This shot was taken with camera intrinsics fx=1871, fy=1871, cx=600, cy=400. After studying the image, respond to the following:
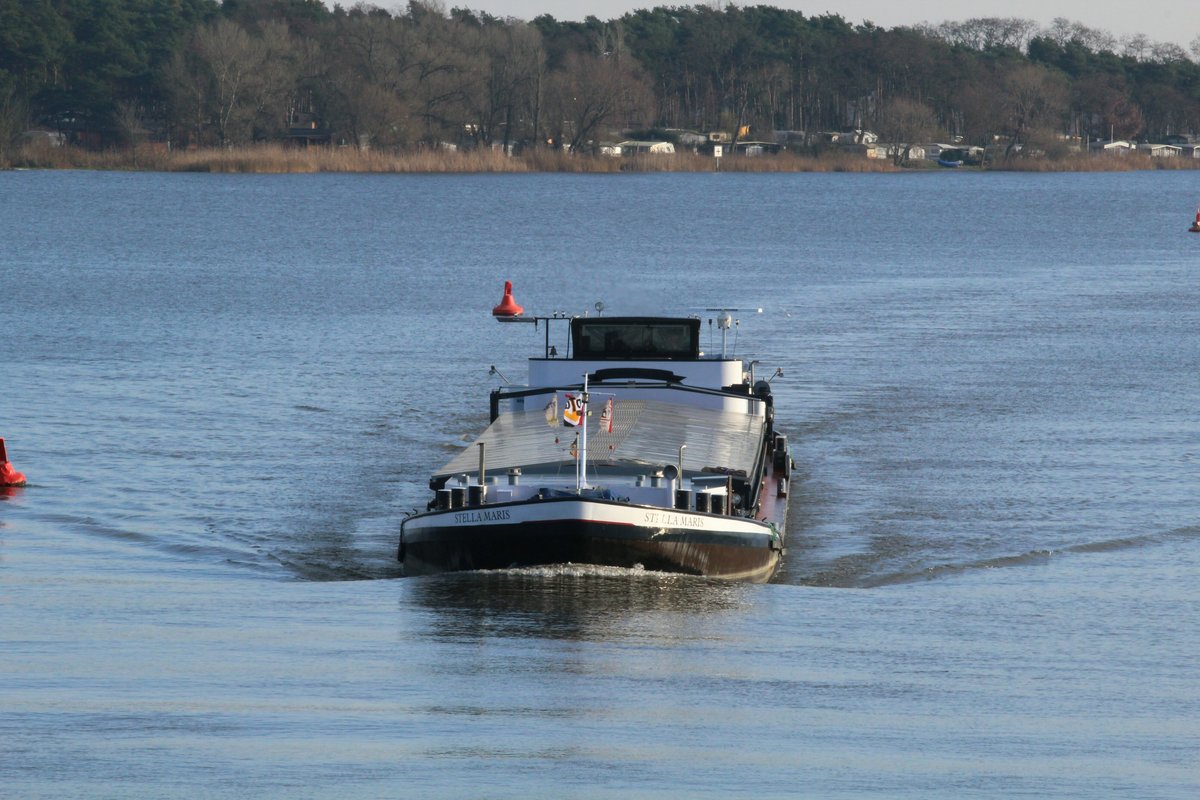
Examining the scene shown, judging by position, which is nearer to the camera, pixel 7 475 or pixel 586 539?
pixel 586 539

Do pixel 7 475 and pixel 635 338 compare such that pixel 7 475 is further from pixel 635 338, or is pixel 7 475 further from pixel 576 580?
pixel 576 580

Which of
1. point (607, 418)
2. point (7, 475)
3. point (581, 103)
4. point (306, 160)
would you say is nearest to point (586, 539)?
point (607, 418)

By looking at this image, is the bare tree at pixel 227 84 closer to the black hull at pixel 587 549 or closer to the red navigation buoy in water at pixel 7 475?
the red navigation buoy in water at pixel 7 475

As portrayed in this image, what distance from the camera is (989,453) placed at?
33.5m

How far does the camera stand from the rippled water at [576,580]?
1573 centimetres

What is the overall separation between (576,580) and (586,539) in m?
0.82

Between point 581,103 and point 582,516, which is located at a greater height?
point 581,103

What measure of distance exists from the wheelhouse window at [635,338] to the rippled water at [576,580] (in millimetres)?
3235

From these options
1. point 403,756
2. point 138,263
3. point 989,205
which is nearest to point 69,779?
point 403,756

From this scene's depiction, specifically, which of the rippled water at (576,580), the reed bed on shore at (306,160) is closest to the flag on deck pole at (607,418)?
the rippled water at (576,580)

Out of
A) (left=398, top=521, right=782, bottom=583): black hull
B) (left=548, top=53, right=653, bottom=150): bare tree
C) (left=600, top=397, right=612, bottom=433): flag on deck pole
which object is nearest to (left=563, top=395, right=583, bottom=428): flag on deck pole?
(left=398, top=521, right=782, bottom=583): black hull

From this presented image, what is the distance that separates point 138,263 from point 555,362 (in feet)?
166

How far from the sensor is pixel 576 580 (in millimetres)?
22141

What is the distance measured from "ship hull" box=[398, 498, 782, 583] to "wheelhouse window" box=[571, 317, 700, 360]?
330 inches
